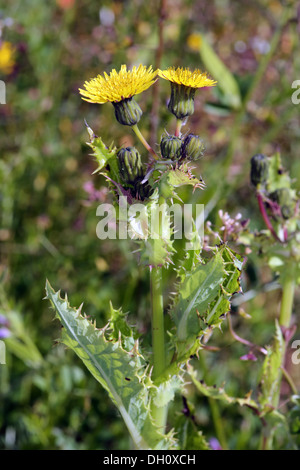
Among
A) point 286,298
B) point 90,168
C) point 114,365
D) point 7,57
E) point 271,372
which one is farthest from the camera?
point 90,168

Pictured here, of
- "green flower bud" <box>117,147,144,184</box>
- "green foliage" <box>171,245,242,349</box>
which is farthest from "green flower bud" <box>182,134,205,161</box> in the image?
"green foliage" <box>171,245,242,349</box>

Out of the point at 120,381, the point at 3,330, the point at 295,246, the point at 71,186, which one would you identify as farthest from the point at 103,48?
the point at 120,381

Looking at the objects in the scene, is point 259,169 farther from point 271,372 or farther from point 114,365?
point 114,365

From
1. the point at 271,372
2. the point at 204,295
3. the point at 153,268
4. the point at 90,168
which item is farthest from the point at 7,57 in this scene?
the point at 271,372

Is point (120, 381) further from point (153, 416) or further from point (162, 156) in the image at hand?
point (162, 156)

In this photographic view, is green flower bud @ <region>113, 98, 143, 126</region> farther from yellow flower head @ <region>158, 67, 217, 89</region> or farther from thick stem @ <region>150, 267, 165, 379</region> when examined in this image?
thick stem @ <region>150, 267, 165, 379</region>

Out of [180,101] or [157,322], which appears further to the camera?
[157,322]
